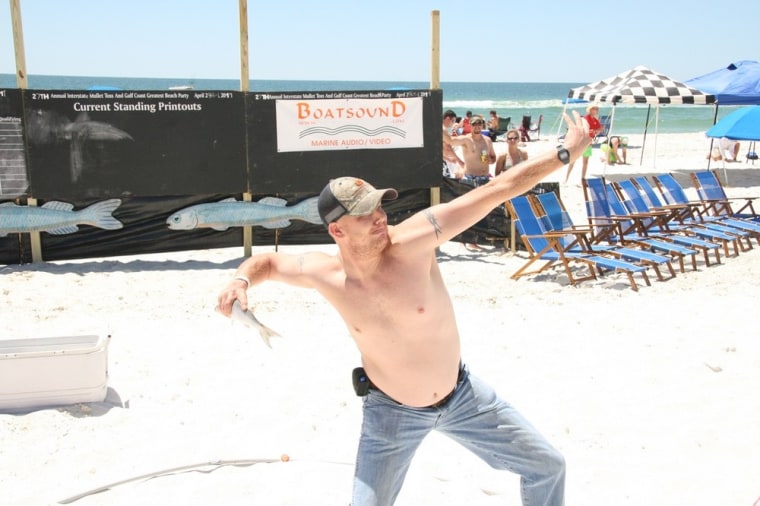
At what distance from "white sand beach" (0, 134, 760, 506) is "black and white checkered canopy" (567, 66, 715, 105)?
26.4 ft

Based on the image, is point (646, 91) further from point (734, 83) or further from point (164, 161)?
point (164, 161)

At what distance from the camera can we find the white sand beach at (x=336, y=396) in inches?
150

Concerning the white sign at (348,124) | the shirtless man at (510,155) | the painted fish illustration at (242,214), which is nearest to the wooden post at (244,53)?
the painted fish illustration at (242,214)

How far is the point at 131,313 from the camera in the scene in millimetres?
6957

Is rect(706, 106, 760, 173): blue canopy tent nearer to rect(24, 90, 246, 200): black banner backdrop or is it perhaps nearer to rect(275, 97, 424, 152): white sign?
rect(275, 97, 424, 152): white sign

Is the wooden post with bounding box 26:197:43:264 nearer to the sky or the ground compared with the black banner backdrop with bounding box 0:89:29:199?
nearer to the ground

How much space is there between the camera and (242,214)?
9.09 metres

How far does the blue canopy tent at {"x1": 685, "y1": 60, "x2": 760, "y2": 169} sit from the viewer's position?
660 inches

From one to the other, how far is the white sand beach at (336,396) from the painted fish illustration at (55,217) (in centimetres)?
62

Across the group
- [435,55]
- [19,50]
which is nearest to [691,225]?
[435,55]

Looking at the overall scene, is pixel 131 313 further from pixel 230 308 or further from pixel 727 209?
pixel 727 209

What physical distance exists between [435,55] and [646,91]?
309 inches

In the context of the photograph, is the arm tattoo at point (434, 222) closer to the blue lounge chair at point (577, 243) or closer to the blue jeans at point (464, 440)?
the blue jeans at point (464, 440)

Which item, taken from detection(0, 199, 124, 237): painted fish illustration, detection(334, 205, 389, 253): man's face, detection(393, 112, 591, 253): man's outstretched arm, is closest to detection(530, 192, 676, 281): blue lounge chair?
detection(0, 199, 124, 237): painted fish illustration
